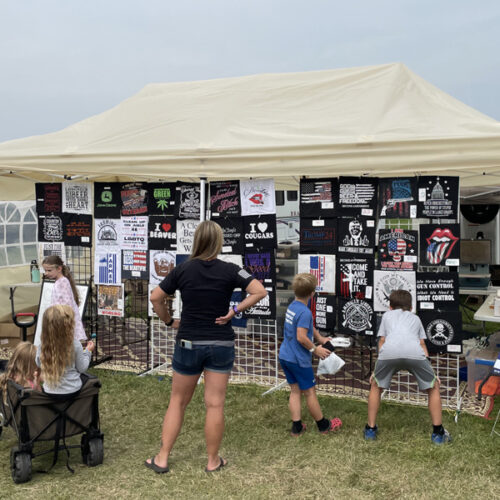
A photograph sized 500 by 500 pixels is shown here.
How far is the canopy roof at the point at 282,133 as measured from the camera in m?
4.68

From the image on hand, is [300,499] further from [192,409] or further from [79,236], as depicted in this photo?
[79,236]

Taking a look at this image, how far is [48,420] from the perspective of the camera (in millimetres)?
3721

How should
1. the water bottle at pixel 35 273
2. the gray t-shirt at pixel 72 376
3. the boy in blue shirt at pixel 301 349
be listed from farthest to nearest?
the water bottle at pixel 35 273
the boy in blue shirt at pixel 301 349
the gray t-shirt at pixel 72 376

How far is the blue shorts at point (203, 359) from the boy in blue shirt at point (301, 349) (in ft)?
2.66

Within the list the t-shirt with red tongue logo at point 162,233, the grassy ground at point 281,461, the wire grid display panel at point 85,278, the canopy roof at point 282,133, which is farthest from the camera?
the wire grid display panel at point 85,278

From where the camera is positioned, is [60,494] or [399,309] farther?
[399,309]

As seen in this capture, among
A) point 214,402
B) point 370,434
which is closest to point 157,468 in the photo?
point 214,402

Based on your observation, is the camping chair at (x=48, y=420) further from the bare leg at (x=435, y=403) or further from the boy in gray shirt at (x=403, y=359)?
the bare leg at (x=435, y=403)

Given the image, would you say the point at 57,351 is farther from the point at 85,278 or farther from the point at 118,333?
the point at 118,333

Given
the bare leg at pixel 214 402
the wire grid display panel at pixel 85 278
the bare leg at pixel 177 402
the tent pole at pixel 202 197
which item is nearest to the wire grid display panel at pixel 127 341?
the wire grid display panel at pixel 85 278

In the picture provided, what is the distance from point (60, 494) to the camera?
3.54 m

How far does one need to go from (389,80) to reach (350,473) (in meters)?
3.80

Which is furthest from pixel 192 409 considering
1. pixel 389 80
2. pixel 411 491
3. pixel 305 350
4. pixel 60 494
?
pixel 389 80

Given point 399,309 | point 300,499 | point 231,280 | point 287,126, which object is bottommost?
point 300,499
